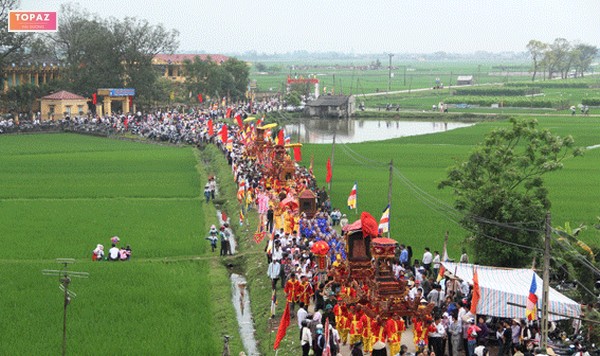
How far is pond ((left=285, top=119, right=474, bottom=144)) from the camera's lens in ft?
242

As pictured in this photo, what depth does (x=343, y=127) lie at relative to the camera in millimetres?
85625

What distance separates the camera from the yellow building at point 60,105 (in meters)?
71.1

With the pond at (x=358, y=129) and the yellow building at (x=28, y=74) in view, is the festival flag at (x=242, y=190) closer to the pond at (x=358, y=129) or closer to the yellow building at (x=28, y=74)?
the pond at (x=358, y=129)

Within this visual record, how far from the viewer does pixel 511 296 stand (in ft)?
61.3

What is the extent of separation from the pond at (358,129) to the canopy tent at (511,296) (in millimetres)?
50240

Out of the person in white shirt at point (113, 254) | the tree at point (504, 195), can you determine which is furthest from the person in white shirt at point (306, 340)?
the person in white shirt at point (113, 254)

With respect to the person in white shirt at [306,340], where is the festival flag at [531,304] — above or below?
above

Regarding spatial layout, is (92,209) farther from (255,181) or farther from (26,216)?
(255,181)

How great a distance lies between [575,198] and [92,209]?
19.2 meters

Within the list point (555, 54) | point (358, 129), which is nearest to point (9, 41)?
point (358, 129)

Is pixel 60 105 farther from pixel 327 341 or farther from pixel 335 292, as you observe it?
pixel 327 341

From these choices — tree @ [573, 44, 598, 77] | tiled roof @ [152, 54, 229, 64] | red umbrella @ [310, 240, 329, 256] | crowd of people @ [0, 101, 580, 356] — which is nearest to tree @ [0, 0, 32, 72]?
tiled roof @ [152, 54, 229, 64]

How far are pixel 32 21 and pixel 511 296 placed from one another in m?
73.0

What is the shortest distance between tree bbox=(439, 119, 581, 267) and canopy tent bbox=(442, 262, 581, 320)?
285 cm
